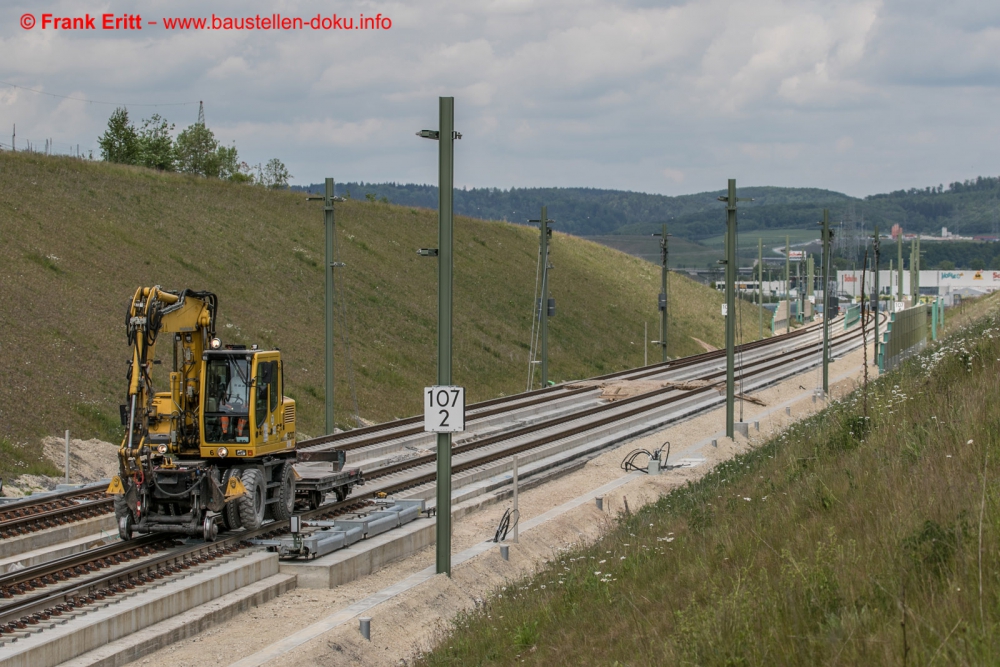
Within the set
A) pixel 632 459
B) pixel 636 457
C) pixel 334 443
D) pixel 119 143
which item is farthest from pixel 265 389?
pixel 119 143

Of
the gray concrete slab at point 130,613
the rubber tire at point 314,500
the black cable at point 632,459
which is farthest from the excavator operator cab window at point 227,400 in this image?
the black cable at point 632,459

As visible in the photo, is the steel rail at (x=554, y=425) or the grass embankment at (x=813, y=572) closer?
the grass embankment at (x=813, y=572)

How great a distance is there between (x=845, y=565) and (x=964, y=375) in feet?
31.0

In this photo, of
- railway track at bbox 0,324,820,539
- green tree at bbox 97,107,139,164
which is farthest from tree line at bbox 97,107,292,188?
railway track at bbox 0,324,820,539

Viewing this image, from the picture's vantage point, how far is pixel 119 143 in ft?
252

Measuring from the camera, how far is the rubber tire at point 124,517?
53.4ft

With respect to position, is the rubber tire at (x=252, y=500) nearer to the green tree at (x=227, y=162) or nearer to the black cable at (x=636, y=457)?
the black cable at (x=636, y=457)

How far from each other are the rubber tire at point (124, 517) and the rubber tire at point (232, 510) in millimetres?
1452

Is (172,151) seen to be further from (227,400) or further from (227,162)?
(227,400)

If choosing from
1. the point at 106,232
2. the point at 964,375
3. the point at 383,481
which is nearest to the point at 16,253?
the point at 106,232

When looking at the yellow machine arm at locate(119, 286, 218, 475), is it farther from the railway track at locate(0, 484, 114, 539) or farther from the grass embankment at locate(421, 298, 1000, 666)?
the grass embankment at locate(421, 298, 1000, 666)

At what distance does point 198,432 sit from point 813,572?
1176 centimetres

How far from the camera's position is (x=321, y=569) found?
15656 mm

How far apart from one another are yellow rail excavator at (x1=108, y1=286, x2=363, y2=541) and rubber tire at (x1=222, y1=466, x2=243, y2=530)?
0.05 feet
